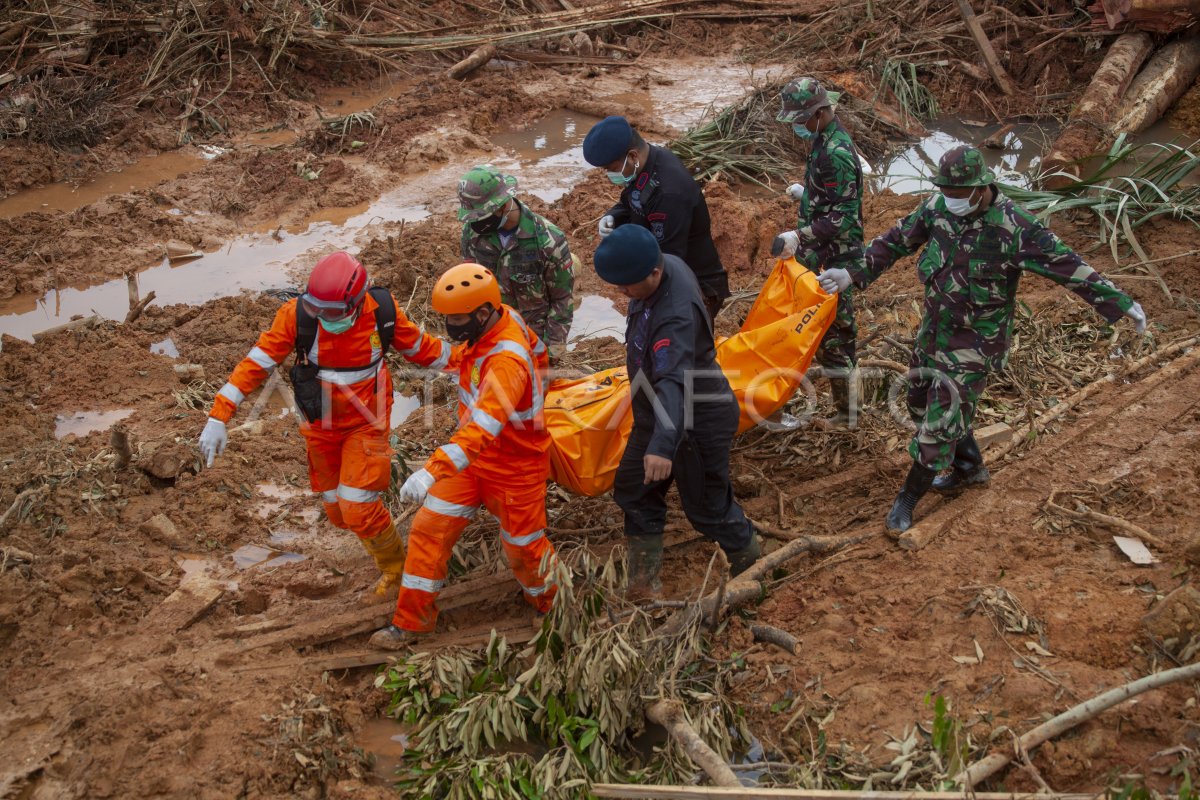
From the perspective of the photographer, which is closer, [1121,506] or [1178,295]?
[1121,506]

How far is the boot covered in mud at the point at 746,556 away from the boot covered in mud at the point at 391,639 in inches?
59.7

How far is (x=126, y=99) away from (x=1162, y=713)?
12.8 m

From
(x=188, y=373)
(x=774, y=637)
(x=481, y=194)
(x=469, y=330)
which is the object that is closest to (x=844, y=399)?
(x=774, y=637)

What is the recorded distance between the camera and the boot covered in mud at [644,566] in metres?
4.32

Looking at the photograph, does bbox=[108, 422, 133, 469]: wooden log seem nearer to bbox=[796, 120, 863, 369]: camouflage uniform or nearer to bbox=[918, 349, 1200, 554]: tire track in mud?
bbox=[796, 120, 863, 369]: camouflage uniform

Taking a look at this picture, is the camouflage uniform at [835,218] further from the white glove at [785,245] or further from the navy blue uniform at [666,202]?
the navy blue uniform at [666,202]

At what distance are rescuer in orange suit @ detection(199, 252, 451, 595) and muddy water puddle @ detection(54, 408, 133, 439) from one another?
2.62 meters

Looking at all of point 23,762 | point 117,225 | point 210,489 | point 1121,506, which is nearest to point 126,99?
point 117,225

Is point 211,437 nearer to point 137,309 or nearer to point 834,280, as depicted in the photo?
point 834,280

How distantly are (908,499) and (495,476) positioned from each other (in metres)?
2.02

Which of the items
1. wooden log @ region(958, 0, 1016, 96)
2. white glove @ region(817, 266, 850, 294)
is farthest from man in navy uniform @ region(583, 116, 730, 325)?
wooden log @ region(958, 0, 1016, 96)

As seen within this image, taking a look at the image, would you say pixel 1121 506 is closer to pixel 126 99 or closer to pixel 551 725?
pixel 551 725

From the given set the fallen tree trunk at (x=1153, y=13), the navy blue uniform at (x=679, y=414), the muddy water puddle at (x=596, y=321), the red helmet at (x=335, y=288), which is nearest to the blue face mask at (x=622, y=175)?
the navy blue uniform at (x=679, y=414)

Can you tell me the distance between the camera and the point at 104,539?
5.12m
